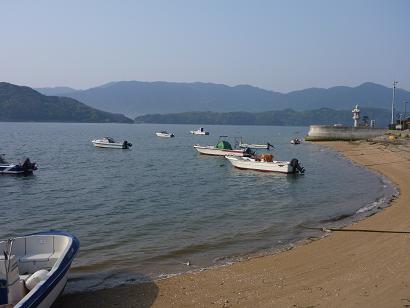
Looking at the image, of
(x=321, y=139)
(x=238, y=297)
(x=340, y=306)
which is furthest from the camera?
(x=321, y=139)

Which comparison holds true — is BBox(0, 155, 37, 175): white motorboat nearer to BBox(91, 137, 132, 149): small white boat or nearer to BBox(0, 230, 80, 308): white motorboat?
BBox(0, 230, 80, 308): white motorboat

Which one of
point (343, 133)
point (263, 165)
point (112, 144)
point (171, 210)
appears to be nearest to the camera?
point (171, 210)

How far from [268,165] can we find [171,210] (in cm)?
1940

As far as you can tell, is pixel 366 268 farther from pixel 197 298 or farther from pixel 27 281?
pixel 27 281

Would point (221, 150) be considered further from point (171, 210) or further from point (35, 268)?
point (35, 268)

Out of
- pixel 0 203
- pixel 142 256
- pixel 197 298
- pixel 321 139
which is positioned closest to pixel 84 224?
pixel 142 256

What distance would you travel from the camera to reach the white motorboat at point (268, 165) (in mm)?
40531

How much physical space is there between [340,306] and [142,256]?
725cm

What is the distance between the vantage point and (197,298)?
1144cm

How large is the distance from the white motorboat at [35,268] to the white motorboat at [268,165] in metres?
29.3

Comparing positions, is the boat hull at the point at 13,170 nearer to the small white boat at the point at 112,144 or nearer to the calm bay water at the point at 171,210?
the calm bay water at the point at 171,210

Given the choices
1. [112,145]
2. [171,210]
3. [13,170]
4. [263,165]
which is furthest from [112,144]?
[171,210]

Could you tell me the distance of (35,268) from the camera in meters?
12.2

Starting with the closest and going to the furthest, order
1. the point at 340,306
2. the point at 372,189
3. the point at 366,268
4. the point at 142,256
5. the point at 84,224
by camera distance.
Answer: the point at 340,306 → the point at 366,268 → the point at 142,256 → the point at 84,224 → the point at 372,189
